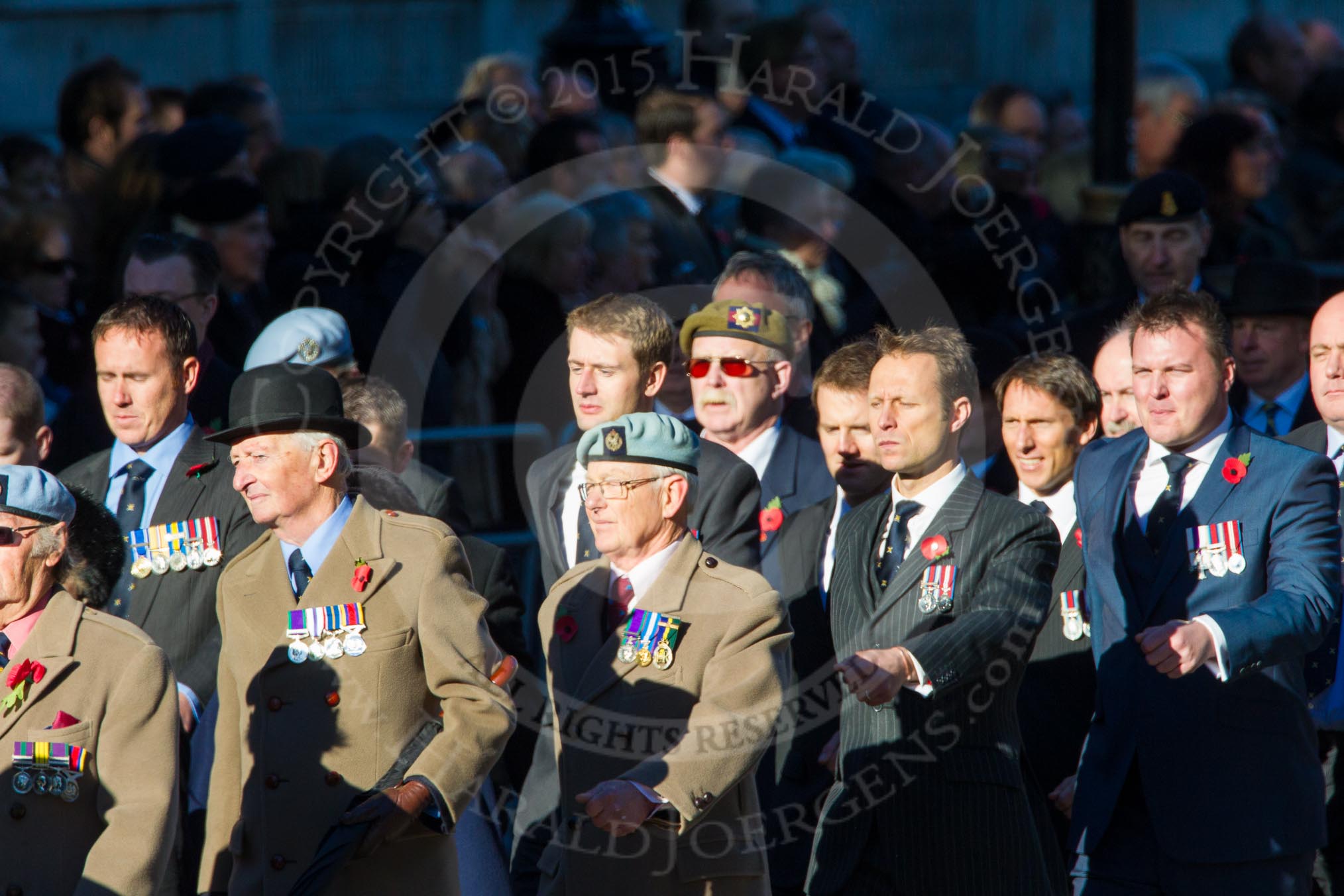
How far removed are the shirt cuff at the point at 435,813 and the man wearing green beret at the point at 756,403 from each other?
7.38ft

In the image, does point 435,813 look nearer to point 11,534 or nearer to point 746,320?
point 11,534

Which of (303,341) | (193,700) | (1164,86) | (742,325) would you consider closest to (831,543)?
(742,325)

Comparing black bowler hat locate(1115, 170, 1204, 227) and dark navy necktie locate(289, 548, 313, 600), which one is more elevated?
black bowler hat locate(1115, 170, 1204, 227)

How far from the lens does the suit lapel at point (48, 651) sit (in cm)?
445

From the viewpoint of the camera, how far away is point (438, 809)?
15.2 feet

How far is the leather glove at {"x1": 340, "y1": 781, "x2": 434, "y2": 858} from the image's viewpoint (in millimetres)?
4504

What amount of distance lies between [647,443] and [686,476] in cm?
14

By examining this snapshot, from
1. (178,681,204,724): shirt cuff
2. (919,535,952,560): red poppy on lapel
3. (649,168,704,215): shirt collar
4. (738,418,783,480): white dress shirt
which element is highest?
(649,168,704,215): shirt collar

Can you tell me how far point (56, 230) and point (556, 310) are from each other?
8.08ft

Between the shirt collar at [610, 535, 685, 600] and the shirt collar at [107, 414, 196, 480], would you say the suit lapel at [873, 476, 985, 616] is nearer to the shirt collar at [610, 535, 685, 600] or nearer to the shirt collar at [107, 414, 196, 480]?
the shirt collar at [610, 535, 685, 600]

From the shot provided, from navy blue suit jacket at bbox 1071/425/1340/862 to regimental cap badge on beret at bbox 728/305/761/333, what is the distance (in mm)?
1798

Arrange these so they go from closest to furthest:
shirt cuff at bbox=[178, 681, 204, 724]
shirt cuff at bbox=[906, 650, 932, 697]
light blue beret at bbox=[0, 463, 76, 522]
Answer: light blue beret at bbox=[0, 463, 76, 522], shirt cuff at bbox=[906, 650, 932, 697], shirt cuff at bbox=[178, 681, 204, 724]

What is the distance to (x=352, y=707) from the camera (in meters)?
4.82

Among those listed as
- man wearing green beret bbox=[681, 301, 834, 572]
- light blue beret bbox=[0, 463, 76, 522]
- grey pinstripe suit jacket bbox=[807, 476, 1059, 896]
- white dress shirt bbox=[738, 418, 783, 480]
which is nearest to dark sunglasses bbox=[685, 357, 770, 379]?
man wearing green beret bbox=[681, 301, 834, 572]
